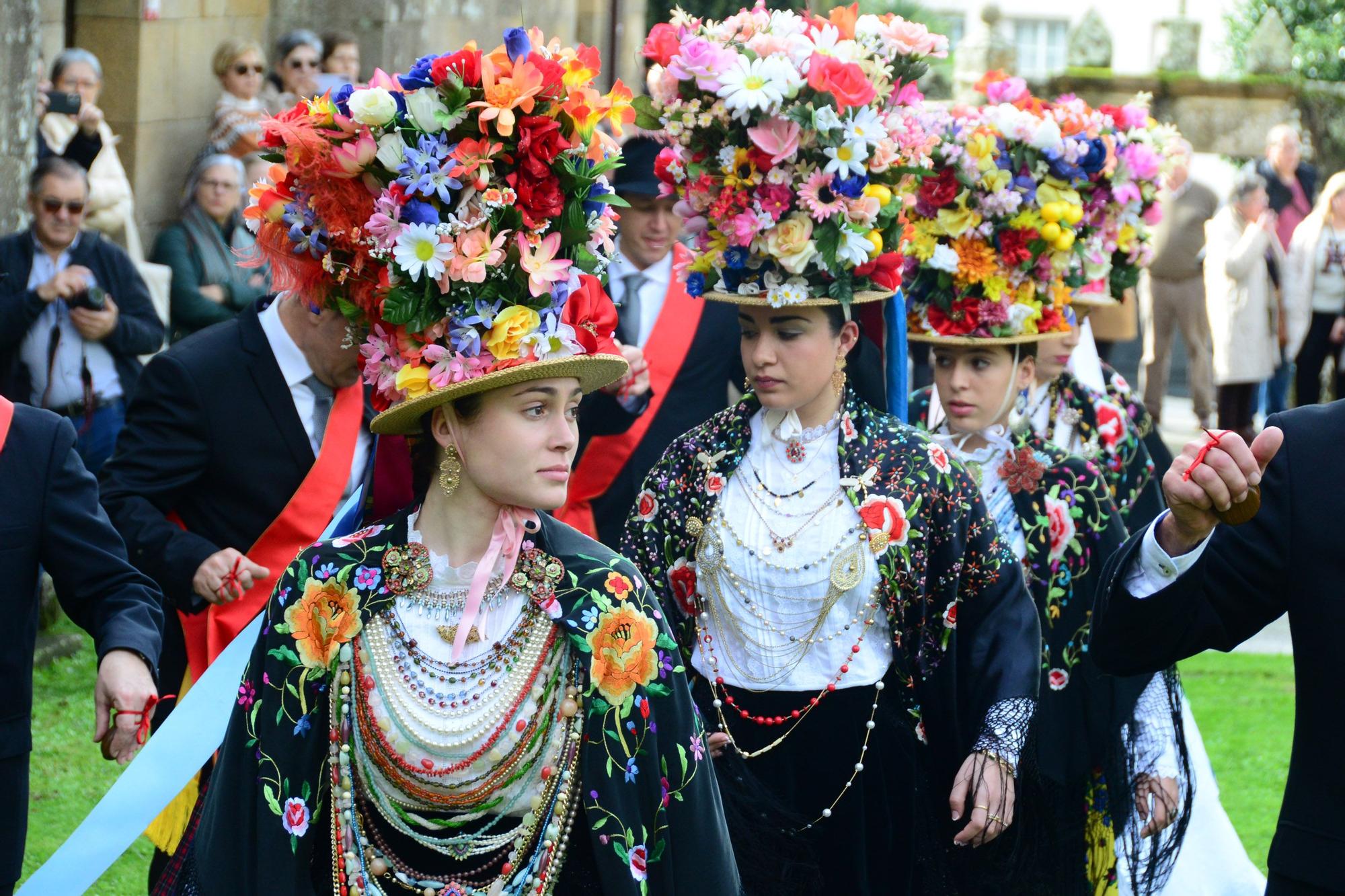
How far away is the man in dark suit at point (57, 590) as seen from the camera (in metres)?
3.38

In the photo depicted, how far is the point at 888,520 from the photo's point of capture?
424 cm

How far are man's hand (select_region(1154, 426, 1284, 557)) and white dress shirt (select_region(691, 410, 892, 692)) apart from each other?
4.69 ft

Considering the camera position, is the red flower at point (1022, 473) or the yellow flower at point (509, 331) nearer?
Result: the yellow flower at point (509, 331)

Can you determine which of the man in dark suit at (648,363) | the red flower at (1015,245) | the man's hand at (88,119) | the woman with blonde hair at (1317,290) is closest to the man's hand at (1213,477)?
the red flower at (1015,245)

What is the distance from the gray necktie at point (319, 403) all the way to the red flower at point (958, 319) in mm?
1748

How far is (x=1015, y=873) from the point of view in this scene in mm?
4359

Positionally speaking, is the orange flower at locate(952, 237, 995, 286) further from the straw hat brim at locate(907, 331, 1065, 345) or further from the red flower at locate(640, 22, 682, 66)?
the red flower at locate(640, 22, 682, 66)

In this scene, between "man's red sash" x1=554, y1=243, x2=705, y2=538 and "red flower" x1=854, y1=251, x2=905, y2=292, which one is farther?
"man's red sash" x1=554, y1=243, x2=705, y2=538

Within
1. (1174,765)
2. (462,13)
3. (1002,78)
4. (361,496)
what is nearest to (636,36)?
(462,13)

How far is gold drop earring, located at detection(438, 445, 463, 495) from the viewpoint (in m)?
3.27

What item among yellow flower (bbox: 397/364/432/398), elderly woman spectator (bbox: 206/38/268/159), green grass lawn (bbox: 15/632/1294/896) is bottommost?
green grass lawn (bbox: 15/632/1294/896)

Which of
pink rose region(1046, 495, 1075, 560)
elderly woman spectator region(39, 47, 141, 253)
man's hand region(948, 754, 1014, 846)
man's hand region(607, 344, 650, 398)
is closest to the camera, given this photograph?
man's hand region(948, 754, 1014, 846)

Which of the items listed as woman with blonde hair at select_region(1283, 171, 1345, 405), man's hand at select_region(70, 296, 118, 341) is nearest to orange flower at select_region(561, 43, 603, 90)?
man's hand at select_region(70, 296, 118, 341)

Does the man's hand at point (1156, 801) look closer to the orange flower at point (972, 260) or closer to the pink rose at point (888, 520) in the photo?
the pink rose at point (888, 520)
